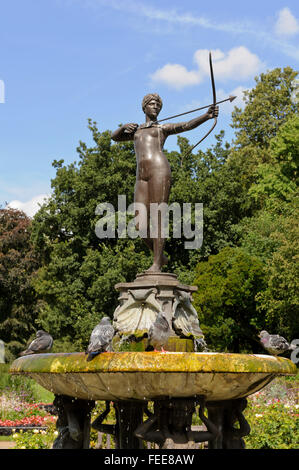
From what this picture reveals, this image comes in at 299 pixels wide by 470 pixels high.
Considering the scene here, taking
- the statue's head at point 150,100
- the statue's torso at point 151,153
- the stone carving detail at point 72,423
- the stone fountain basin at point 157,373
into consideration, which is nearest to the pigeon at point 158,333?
the stone fountain basin at point 157,373

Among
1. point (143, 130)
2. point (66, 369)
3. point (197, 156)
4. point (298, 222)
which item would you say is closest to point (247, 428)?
point (66, 369)

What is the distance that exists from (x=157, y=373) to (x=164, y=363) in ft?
0.41

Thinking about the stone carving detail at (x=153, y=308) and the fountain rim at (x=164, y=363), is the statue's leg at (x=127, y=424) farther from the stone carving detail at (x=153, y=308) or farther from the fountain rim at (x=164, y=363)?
the stone carving detail at (x=153, y=308)

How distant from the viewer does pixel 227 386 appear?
4.89m

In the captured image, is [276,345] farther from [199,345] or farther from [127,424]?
[199,345]

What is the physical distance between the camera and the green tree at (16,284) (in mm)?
32438

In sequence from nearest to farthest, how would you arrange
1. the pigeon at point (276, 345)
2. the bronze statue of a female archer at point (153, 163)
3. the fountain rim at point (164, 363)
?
1. the fountain rim at point (164, 363)
2. the pigeon at point (276, 345)
3. the bronze statue of a female archer at point (153, 163)

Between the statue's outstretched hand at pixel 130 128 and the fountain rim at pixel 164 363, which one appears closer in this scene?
the fountain rim at pixel 164 363

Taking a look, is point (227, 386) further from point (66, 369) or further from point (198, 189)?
point (198, 189)

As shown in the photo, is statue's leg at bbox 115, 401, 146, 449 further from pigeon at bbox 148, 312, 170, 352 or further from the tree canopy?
the tree canopy

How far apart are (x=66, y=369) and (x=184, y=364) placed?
39.2 inches

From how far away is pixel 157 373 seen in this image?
4582mm

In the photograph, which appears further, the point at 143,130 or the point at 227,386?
the point at 143,130

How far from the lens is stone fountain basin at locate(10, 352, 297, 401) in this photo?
14.9 ft
